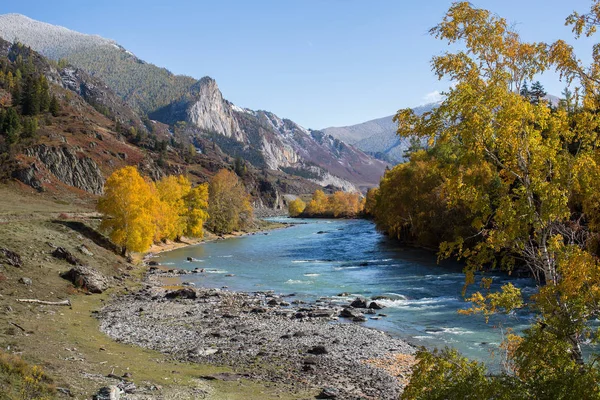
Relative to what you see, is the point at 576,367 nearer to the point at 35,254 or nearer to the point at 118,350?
the point at 118,350

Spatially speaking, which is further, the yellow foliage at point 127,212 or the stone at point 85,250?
the yellow foliage at point 127,212

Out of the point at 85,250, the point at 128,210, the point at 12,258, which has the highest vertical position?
the point at 128,210

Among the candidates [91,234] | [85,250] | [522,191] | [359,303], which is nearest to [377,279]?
[359,303]

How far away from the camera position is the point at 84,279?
39.5m

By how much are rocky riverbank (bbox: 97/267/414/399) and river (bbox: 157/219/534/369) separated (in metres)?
2.90

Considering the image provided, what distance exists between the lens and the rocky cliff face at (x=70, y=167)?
126062 mm

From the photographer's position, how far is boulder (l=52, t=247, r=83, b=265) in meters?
44.2

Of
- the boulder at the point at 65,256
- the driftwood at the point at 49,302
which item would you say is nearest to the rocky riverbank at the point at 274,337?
the driftwood at the point at 49,302

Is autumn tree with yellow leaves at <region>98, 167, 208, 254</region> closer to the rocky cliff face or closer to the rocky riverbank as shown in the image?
the rocky riverbank

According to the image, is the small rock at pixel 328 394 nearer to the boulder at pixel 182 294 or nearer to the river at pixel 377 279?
the river at pixel 377 279

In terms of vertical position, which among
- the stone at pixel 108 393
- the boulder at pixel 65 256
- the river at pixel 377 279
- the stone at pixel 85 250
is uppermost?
the stone at pixel 108 393

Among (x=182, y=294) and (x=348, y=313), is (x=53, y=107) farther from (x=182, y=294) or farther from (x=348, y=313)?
(x=348, y=313)

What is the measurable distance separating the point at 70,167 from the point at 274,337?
12107 cm

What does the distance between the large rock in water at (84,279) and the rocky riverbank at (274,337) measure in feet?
8.31
